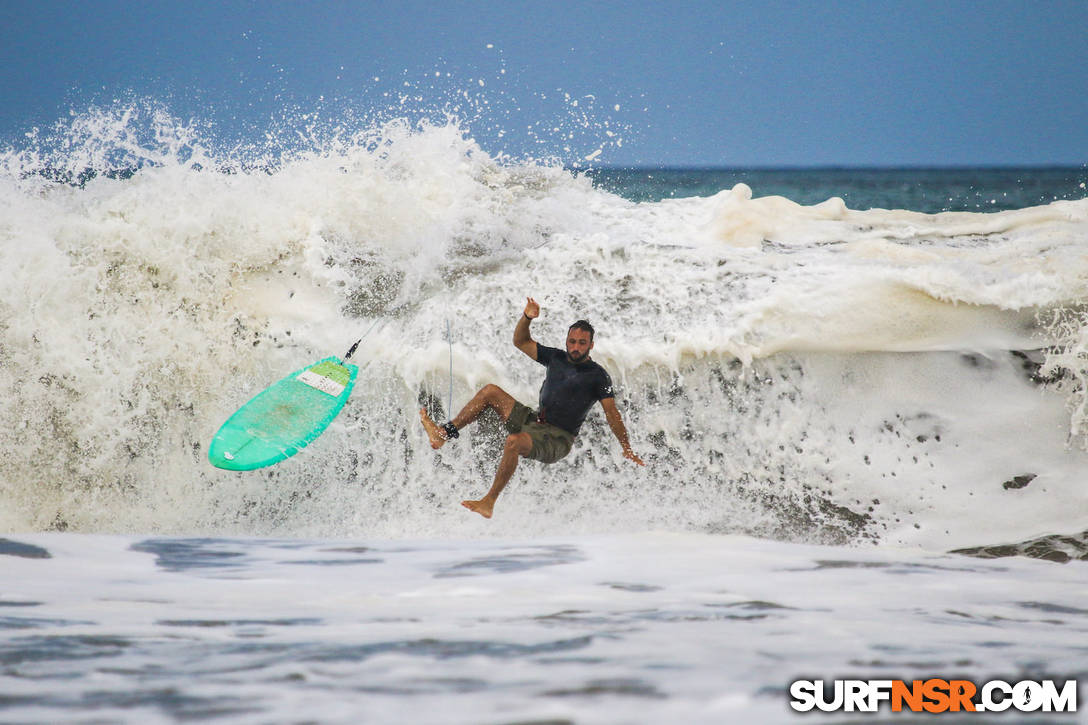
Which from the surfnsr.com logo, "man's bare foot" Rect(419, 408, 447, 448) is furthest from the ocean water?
the surfnsr.com logo

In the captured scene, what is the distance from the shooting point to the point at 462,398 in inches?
175

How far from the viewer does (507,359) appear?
4422 millimetres

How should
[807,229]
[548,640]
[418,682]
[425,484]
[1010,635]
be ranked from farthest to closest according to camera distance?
[807,229] → [425,484] → [1010,635] → [548,640] → [418,682]

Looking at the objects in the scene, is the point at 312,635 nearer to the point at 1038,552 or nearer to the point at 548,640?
the point at 548,640

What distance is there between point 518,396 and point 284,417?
1139 millimetres

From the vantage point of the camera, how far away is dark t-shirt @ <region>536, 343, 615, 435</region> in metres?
3.69

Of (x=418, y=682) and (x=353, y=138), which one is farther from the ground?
(x=353, y=138)

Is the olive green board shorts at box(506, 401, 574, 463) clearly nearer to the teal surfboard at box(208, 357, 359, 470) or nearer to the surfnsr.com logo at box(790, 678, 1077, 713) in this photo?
the teal surfboard at box(208, 357, 359, 470)

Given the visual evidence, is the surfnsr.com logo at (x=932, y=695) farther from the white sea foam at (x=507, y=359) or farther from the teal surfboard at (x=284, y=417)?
the teal surfboard at (x=284, y=417)

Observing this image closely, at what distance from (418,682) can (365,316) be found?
9.70ft

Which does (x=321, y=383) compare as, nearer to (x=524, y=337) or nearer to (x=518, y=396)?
(x=518, y=396)

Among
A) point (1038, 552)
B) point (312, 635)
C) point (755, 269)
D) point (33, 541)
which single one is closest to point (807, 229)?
point (755, 269)

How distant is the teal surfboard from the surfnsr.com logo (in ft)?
9.01

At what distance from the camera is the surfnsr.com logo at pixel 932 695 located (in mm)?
1732
